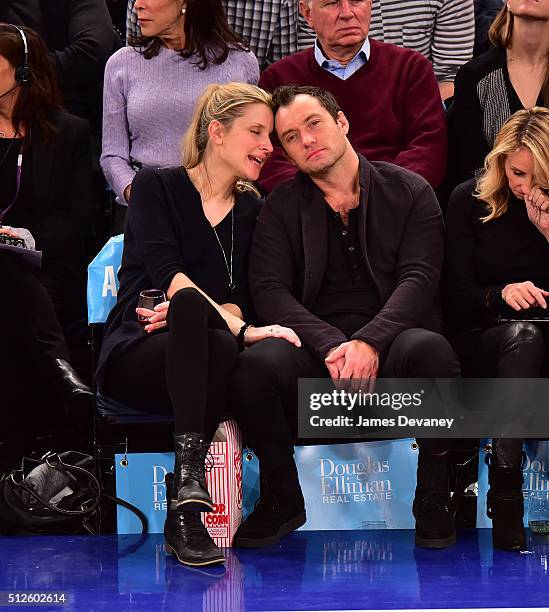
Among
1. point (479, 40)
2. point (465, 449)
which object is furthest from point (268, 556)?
point (479, 40)

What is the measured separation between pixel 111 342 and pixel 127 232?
0.37 meters

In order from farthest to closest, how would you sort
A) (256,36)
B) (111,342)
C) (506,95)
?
(256,36), (506,95), (111,342)

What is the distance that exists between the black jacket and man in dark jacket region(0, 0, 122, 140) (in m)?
1.15

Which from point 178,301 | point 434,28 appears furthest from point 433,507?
point 434,28

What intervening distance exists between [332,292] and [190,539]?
2.84 feet

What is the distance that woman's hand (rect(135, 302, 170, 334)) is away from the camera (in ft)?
10.5

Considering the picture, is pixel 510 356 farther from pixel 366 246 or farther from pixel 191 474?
pixel 191 474

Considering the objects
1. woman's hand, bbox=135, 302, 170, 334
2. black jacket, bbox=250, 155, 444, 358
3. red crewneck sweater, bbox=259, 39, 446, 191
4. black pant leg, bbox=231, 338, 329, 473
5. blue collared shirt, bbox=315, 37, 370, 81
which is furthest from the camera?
blue collared shirt, bbox=315, 37, 370, 81

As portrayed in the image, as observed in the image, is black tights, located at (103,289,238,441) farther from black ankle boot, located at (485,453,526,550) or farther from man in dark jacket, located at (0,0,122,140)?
man in dark jacket, located at (0,0,122,140)

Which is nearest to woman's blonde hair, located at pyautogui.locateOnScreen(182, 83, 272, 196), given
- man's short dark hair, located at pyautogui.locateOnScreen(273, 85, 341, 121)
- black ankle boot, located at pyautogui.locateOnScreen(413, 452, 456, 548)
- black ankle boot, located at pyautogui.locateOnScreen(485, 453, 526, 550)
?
man's short dark hair, located at pyautogui.locateOnScreen(273, 85, 341, 121)

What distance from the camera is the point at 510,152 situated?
3354mm

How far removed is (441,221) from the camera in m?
3.45

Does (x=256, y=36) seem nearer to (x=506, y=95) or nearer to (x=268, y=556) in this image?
(x=506, y=95)

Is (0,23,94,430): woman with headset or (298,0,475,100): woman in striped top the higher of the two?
(298,0,475,100): woman in striped top
